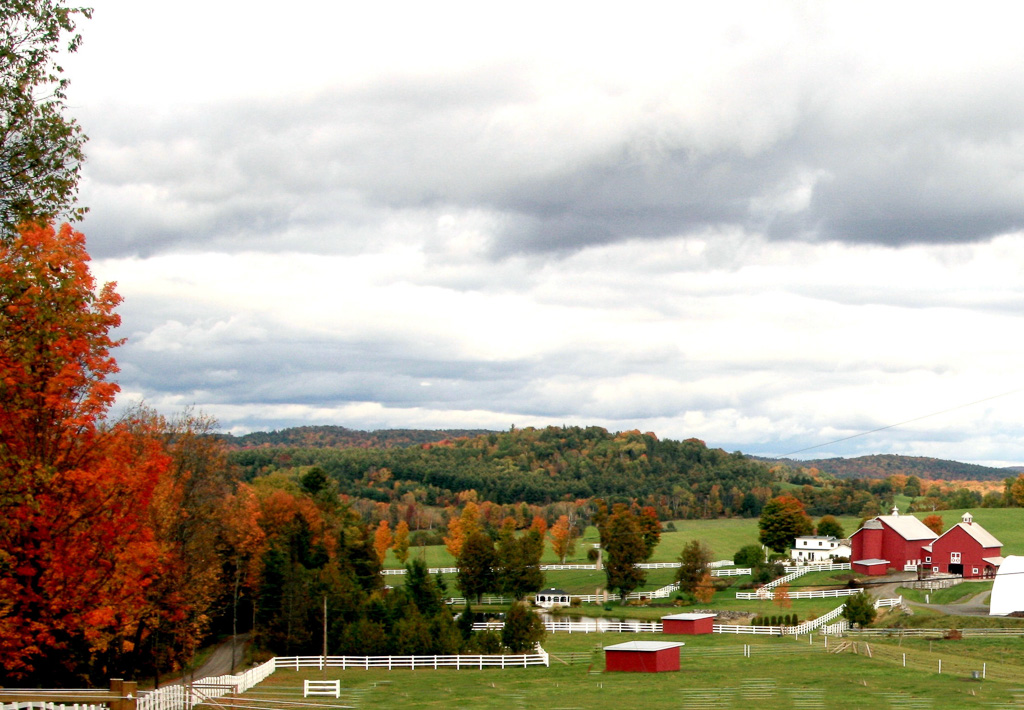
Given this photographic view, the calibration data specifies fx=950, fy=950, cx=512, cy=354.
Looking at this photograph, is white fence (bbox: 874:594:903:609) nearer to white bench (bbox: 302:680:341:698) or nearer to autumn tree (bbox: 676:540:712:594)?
autumn tree (bbox: 676:540:712:594)

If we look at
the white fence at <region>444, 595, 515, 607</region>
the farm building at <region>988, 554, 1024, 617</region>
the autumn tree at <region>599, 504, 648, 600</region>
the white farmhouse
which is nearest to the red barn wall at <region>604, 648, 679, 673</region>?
the farm building at <region>988, 554, 1024, 617</region>

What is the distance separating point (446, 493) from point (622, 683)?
13380 centimetres

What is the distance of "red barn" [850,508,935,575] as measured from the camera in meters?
79.5

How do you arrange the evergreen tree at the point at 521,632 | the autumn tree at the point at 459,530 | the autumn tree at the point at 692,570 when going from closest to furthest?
the evergreen tree at the point at 521,632
the autumn tree at the point at 692,570
the autumn tree at the point at 459,530

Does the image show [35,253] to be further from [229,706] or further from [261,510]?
[261,510]

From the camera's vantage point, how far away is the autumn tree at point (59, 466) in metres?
16.8

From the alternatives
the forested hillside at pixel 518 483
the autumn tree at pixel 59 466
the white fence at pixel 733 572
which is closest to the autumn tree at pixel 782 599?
the white fence at pixel 733 572

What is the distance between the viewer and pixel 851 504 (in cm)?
14575

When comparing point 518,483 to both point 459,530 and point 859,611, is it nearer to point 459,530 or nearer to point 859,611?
point 459,530

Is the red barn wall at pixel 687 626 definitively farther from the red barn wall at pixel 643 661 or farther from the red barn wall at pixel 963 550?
the red barn wall at pixel 963 550

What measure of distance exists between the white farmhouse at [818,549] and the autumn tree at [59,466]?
79.4m

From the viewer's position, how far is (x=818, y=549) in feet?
302

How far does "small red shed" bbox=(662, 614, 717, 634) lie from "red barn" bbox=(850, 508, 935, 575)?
2809 centimetres

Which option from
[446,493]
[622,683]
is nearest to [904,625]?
[622,683]
